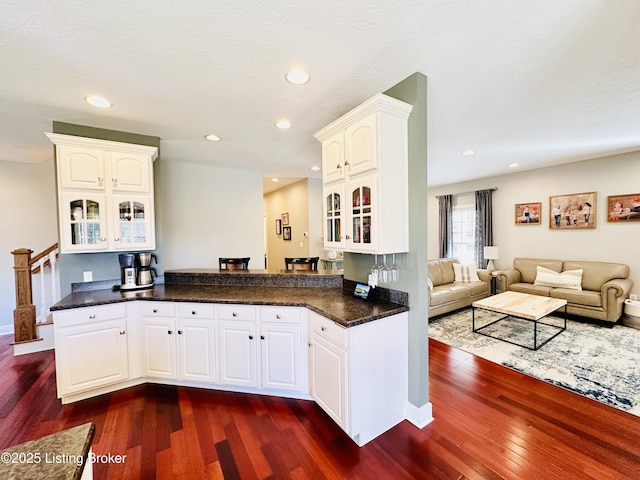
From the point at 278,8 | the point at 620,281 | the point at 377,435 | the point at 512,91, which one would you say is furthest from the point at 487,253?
the point at 278,8

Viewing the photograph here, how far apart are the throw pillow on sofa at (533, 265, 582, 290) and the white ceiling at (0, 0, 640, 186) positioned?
245cm

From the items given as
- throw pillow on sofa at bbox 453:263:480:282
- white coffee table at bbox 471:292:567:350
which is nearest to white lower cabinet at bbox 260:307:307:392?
white coffee table at bbox 471:292:567:350

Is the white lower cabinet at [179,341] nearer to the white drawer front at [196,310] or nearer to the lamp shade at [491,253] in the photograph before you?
the white drawer front at [196,310]

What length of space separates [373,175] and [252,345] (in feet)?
5.80

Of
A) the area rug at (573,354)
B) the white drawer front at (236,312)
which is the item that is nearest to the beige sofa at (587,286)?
the area rug at (573,354)

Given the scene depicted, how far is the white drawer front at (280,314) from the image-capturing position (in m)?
2.26

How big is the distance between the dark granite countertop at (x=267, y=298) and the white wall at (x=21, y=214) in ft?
8.73

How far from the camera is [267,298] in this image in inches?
94.7

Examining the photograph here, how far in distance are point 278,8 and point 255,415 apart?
2.78 m

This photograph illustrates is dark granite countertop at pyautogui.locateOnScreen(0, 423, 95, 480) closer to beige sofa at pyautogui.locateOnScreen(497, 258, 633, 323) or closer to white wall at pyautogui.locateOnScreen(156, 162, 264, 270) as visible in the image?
white wall at pyautogui.locateOnScreen(156, 162, 264, 270)

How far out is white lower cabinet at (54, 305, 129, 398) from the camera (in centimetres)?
229

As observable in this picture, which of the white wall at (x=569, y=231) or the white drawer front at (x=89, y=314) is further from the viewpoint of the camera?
the white wall at (x=569, y=231)

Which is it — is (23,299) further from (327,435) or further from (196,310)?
(327,435)

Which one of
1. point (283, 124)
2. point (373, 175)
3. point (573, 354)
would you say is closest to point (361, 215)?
point (373, 175)
